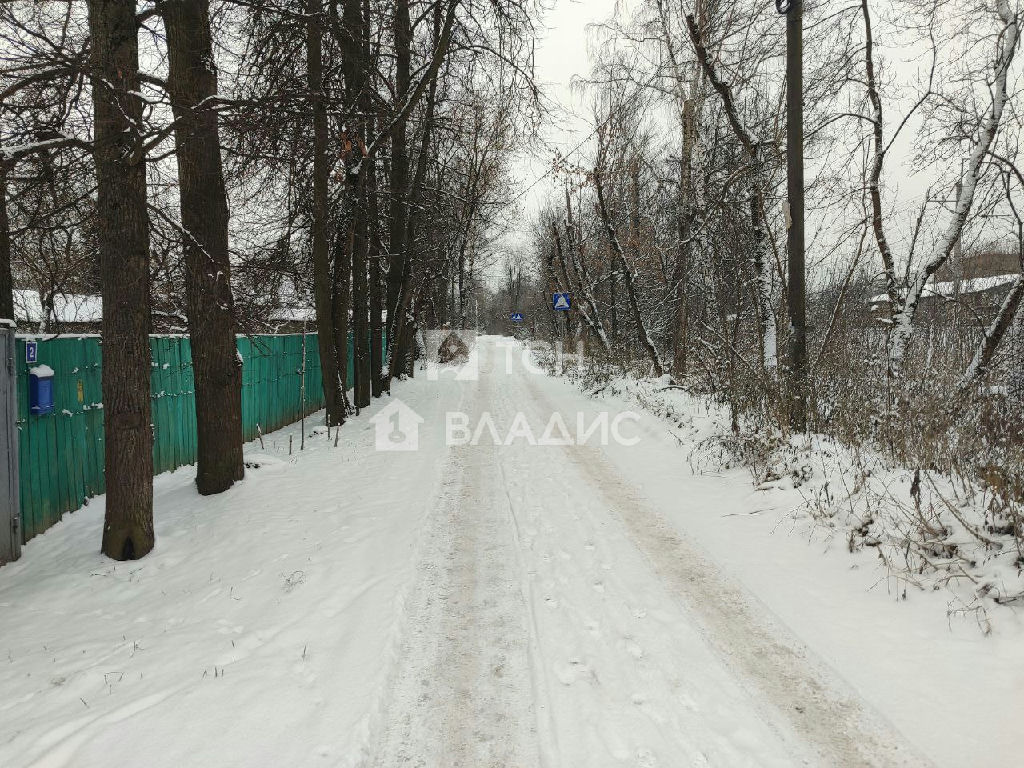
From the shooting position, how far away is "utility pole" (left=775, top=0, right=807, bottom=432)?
786 cm

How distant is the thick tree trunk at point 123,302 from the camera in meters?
4.78

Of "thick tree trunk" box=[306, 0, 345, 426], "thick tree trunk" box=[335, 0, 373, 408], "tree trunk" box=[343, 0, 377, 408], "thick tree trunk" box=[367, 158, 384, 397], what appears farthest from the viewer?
"thick tree trunk" box=[367, 158, 384, 397]

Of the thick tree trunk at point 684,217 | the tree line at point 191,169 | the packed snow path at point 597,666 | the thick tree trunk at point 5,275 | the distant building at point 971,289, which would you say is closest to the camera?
the packed snow path at point 597,666

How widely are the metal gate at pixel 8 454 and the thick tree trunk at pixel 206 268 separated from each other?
1.72 m

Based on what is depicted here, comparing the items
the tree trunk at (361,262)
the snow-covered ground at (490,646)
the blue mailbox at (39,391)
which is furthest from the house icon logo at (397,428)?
the blue mailbox at (39,391)

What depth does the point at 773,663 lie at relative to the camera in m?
3.34

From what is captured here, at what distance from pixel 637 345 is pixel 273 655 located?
19.2 metres

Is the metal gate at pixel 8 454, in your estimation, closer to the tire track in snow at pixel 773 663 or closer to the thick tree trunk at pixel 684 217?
the tire track in snow at pixel 773 663

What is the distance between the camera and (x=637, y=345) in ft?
70.2

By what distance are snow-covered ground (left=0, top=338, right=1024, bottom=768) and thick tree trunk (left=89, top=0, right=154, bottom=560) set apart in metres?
0.51

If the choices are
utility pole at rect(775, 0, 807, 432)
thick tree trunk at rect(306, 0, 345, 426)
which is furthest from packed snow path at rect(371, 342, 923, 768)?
thick tree trunk at rect(306, 0, 345, 426)

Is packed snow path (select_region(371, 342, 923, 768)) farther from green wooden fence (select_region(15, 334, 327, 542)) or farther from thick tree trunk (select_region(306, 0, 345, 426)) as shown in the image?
thick tree trunk (select_region(306, 0, 345, 426))

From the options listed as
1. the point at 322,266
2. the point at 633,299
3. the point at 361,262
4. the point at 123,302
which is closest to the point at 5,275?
the point at 123,302

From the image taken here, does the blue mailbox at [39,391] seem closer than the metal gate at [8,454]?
No
